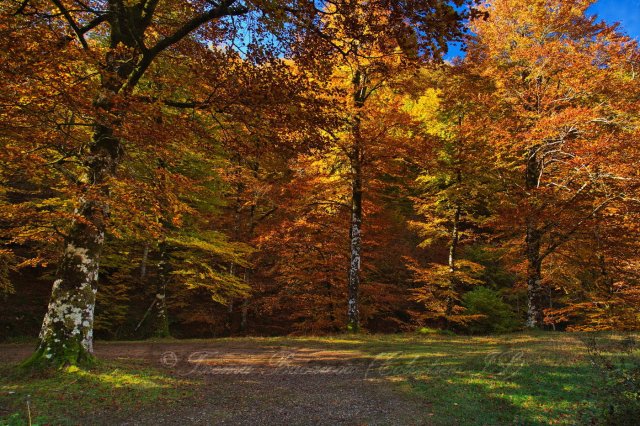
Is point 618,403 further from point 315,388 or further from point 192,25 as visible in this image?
point 192,25

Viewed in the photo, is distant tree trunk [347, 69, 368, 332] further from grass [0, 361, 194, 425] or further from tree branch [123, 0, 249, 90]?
grass [0, 361, 194, 425]

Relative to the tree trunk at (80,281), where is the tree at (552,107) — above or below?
above

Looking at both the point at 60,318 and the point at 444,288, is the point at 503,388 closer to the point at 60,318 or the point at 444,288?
the point at 60,318

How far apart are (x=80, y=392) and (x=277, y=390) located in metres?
3.38

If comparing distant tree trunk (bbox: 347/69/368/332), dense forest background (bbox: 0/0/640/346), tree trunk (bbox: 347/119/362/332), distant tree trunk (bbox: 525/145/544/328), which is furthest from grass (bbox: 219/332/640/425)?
dense forest background (bbox: 0/0/640/346)

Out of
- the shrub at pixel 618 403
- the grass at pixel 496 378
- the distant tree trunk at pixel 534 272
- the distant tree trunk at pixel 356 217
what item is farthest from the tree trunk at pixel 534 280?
the shrub at pixel 618 403

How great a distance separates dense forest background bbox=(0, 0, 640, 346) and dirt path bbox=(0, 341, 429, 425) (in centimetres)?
343

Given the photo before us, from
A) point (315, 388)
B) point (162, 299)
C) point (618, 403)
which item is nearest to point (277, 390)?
point (315, 388)

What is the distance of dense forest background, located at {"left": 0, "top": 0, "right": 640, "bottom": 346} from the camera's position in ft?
24.9

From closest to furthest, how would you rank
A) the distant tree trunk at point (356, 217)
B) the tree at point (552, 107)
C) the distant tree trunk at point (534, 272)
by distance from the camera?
the tree at point (552, 107), the distant tree trunk at point (356, 217), the distant tree trunk at point (534, 272)

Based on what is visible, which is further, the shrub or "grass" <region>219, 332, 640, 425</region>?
"grass" <region>219, 332, 640, 425</region>

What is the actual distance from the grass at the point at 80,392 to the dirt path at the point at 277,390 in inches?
13.0

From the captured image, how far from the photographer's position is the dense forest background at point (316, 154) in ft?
24.9

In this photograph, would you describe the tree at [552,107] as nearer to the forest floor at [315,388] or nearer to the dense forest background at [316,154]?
the dense forest background at [316,154]
